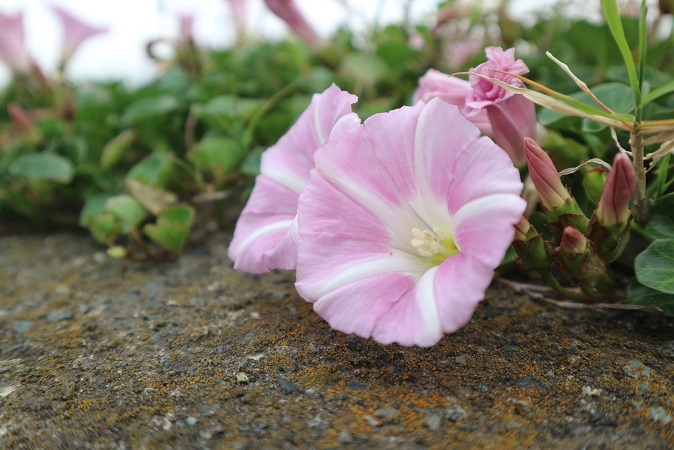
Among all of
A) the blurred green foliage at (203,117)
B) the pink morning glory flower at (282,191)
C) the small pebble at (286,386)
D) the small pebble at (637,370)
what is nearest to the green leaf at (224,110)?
the blurred green foliage at (203,117)

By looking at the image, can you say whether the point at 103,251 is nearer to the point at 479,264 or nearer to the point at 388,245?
the point at 388,245

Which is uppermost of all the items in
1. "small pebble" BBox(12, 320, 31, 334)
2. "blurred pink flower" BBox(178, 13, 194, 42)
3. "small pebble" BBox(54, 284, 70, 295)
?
"blurred pink flower" BBox(178, 13, 194, 42)

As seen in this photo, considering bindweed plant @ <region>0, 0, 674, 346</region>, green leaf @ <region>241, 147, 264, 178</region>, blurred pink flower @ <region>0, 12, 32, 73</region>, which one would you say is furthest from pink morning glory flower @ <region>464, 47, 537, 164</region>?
blurred pink flower @ <region>0, 12, 32, 73</region>

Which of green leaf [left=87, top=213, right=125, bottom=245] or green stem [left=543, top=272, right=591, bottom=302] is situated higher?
green stem [left=543, top=272, right=591, bottom=302]

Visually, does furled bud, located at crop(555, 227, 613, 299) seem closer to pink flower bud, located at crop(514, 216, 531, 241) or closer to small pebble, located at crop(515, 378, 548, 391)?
pink flower bud, located at crop(514, 216, 531, 241)

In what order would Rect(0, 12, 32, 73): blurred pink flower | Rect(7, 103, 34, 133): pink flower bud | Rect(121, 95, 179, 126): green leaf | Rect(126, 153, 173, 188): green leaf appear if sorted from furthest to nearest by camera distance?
Rect(0, 12, 32, 73): blurred pink flower, Rect(7, 103, 34, 133): pink flower bud, Rect(121, 95, 179, 126): green leaf, Rect(126, 153, 173, 188): green leaf

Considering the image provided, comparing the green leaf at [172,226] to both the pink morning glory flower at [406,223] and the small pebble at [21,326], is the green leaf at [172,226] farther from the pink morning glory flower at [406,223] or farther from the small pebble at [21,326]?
the pink morning glory flower at [406,223]

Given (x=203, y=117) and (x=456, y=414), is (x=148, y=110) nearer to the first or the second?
(x=203, y=117)
